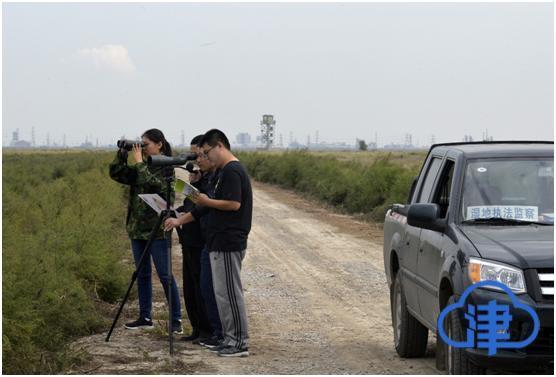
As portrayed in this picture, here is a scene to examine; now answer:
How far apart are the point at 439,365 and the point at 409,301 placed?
104cm

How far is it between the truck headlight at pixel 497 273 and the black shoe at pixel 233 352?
3.10 m

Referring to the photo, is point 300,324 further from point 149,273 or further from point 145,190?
point 145,190

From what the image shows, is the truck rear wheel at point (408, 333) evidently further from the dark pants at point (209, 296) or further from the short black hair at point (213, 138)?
the short black hair at point (213, 138)

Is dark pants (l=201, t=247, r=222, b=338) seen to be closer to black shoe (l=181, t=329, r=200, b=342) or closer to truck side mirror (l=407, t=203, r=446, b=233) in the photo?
black shoe (l=181, t=329, r=200, b=342)

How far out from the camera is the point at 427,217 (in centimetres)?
685

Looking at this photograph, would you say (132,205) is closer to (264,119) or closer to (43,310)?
(43,310)

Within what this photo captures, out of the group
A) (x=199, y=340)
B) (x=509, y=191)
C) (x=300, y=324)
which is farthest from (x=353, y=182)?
(x=509, y=191)

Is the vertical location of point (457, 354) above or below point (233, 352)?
above

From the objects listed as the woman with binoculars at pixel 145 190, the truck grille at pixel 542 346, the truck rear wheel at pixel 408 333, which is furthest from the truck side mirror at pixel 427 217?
the woman with binoculars at pixel 145 190

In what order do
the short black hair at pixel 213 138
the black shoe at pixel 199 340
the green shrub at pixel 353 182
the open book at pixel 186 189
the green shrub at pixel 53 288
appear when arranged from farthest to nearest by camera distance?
the green shrub at pixel 353 182 < the black shoe at pixel 199 340 < the short black hair at pixel 213 138 < the open book at pixel 186 189 < the green shrub at pixel 53 288

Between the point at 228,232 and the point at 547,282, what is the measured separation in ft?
10.6

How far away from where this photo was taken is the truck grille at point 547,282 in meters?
5.81

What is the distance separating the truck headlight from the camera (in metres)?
5.86

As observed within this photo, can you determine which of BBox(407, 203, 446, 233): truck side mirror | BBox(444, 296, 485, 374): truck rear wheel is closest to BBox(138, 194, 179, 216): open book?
BBox(407, 203, 446, 233): truck side mirror
